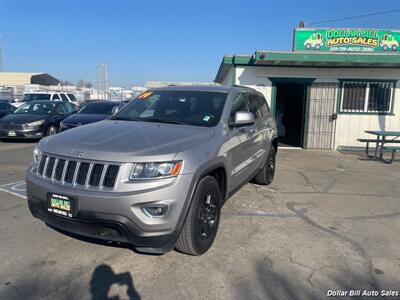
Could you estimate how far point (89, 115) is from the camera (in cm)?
1101

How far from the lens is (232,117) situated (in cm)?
439

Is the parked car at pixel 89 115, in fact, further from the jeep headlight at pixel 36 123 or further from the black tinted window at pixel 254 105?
the black tinted window at pixel 254 105

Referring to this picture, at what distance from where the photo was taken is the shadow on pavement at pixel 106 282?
2932 millimetres

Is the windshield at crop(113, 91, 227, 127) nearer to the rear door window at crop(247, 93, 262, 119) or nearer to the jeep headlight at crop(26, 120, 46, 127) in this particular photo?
the rear door window at crop(247, 93, 262, 119)

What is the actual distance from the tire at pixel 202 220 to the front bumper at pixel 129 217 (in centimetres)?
24

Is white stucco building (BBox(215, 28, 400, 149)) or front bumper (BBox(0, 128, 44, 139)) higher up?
white stucco building (BBox(215, 28, 400, 149))

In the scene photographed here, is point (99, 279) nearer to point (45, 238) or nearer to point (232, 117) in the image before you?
point (45, 238)

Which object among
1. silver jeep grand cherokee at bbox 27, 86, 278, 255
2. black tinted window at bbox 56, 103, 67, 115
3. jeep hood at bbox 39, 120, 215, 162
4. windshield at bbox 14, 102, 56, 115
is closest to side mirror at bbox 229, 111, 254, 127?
silver jeep grand cherokee at bbox 27, 86, 278, 255

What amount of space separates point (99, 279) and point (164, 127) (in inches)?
69.5

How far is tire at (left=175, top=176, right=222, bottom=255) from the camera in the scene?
3322 millimetres

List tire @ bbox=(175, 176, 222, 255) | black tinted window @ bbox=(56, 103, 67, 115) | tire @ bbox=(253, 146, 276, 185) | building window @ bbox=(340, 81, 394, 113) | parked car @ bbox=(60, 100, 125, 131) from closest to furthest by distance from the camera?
tire @ bbox=(175, 176, 222, 255)
tire @ bbox=(253, 146, 276, 185)
parked car @ bbox=(60, 100, 125, 131)
building window @ bbox=(340, 81, 394, 113)
black tinted window @ bbox=(56, 103, 67, 115)

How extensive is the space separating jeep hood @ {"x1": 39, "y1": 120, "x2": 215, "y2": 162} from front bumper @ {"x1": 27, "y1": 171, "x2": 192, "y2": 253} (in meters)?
0.32

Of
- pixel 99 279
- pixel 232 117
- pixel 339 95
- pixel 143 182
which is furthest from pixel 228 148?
pixel 339 95

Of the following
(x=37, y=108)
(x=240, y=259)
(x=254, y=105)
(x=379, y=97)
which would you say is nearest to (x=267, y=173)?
(x=254, y=105)
